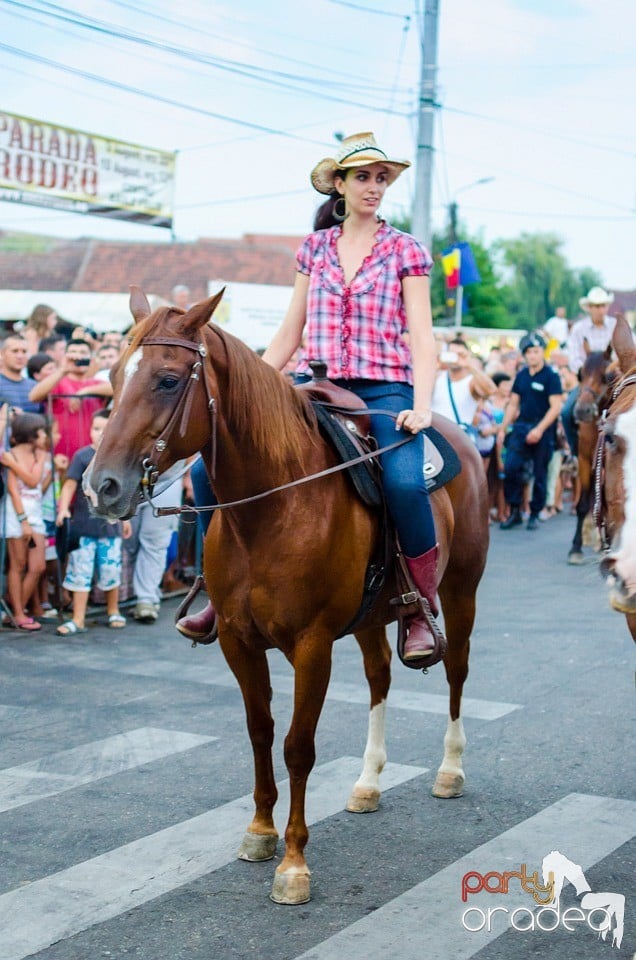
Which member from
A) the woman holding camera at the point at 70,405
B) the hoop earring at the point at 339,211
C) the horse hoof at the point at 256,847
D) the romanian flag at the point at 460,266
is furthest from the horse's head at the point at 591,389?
the romanian flag at the point at 460,266

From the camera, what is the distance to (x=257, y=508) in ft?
15.0

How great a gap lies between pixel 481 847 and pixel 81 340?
689 cm

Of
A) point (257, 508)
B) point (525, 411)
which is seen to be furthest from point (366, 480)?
point (525, 411)

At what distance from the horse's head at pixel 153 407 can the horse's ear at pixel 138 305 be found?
0.75 feet

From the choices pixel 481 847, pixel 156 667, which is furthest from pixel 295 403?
pixel 156 667

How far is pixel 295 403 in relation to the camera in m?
4.77

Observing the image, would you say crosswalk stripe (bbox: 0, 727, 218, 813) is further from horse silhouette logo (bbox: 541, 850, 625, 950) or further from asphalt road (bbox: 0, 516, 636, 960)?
horse silhouette logo (bbox: 541, 850, 625, 950)

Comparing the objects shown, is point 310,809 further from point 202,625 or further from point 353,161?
point 353,161

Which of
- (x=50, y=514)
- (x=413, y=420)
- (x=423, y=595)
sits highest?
(x=413, y=420)

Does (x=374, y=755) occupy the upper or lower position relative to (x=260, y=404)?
lower

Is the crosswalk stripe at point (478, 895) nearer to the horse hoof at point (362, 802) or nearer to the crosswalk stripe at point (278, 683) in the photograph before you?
the horse hoof at point (362, 802)

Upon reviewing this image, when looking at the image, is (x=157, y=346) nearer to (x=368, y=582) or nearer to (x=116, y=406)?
(x=116, y=406)

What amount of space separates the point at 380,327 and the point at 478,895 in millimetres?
2323

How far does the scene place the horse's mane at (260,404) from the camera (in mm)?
4484
